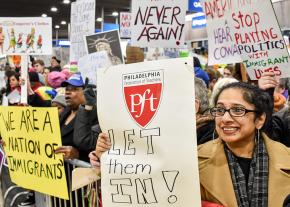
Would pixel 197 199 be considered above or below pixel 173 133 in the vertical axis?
below

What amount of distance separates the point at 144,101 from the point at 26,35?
4182 mm

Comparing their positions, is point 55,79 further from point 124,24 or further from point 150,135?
point 124,24

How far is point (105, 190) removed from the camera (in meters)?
2.25

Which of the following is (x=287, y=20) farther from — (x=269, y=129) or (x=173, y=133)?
(x=173, y=133)

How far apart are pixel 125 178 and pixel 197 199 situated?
0.37m

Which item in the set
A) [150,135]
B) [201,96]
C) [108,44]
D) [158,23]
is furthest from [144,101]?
[108,44]

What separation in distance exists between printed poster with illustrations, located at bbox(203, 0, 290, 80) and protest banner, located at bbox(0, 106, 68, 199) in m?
1.44

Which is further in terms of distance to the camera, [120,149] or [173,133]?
[120,149]

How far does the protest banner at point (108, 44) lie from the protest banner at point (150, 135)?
2989 millimetres

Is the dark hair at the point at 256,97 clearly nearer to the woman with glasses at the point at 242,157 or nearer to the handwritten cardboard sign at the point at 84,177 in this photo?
the woman with glasses at the point at 242,157

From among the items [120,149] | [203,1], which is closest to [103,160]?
[120,149]

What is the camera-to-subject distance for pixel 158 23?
4.41 m

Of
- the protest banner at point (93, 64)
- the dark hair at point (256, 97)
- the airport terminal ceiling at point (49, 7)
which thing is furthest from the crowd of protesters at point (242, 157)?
the airport terminal ceiling at point (49, 7)

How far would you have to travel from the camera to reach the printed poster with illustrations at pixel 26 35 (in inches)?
233
